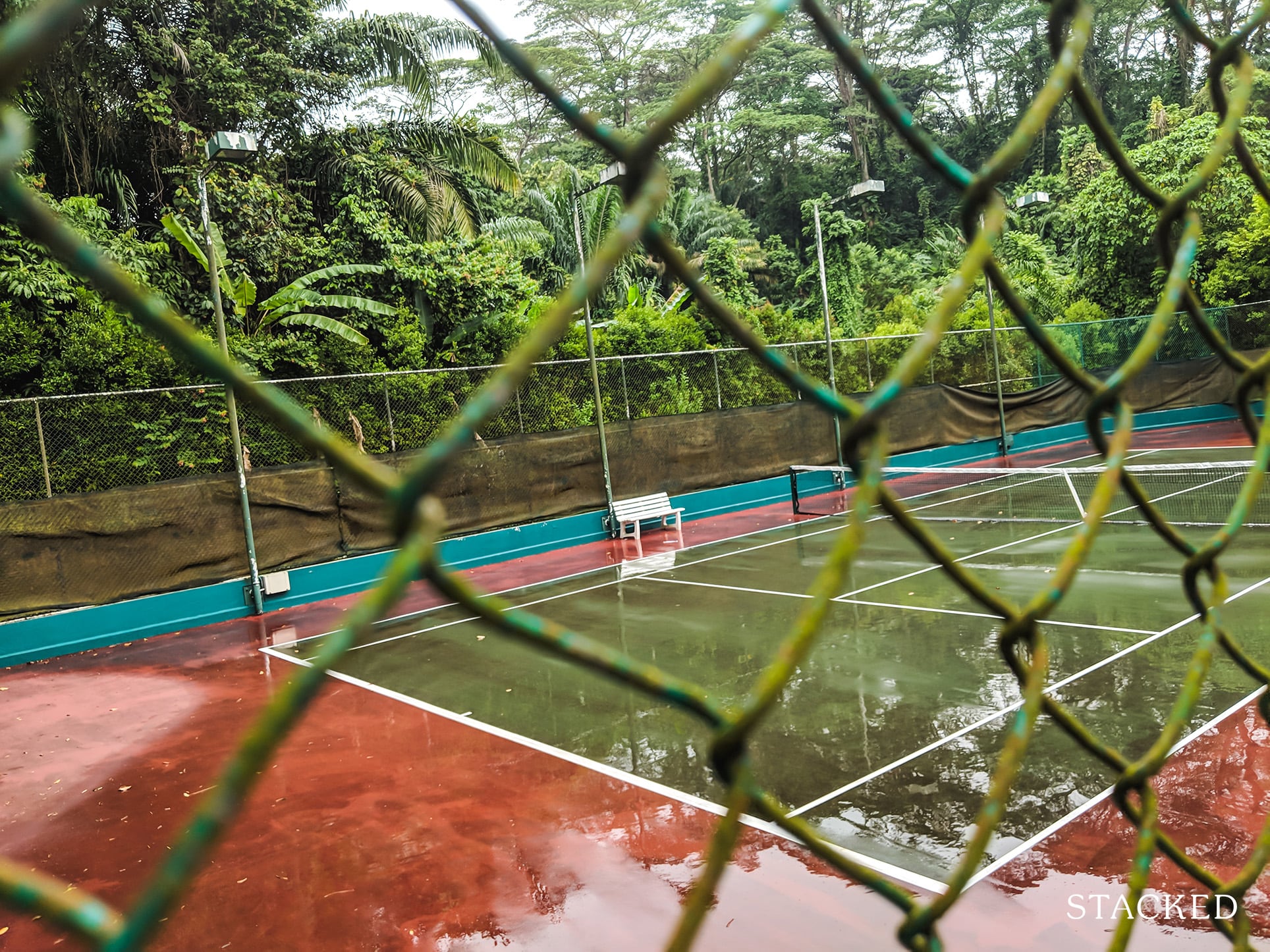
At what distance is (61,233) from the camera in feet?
1.08

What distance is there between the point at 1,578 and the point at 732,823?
37.5 feet

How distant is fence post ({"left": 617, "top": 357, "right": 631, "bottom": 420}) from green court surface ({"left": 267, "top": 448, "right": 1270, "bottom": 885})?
4090mm

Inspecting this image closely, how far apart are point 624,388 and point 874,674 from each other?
9.35 meters

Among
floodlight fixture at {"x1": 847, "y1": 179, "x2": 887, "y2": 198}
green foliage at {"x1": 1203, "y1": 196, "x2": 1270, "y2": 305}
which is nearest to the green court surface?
floodlight fixture at {"x1": 847, "y1": 179, "x2": 887, "y2": 198}

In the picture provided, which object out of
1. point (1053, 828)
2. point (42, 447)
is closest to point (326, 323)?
point (42, 447)

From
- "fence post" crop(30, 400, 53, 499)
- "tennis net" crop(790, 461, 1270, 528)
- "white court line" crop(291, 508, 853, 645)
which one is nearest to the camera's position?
"white court line" crop(291, 508, 853, 645)

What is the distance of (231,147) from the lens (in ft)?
30.8

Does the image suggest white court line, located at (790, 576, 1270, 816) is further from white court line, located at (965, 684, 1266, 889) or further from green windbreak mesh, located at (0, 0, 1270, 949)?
green windbreak mesh, located at (0, 0, 1270, 949)

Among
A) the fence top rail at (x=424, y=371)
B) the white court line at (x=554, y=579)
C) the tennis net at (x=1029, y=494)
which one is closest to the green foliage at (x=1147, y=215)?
the fence top rail at (x=424, y=371)

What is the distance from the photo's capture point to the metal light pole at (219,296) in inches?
371

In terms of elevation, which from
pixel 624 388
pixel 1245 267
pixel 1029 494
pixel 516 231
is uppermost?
pixel 516 231

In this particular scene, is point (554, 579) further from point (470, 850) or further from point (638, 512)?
point (470, 850)

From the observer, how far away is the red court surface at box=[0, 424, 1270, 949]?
373 centimetres

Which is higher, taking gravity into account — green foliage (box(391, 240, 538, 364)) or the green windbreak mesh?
green foliage (box(391, 240, 538, 364))
